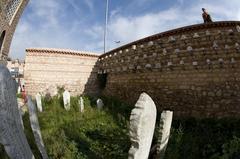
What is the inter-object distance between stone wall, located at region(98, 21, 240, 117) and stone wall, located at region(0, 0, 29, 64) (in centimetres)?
821

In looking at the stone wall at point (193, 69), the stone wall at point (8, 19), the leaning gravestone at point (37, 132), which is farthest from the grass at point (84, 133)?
the stone wall at point (8, 19)

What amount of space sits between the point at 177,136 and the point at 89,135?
8.31ft

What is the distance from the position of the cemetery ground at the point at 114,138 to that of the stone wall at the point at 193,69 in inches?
22.7

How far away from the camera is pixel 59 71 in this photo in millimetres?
16375

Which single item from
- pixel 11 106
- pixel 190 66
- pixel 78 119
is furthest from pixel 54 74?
pixel 11 106

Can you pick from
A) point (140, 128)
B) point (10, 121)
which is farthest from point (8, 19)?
point (140, 128)

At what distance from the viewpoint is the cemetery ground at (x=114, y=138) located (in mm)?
6891

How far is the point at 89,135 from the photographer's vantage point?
884cm

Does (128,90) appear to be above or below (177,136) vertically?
above

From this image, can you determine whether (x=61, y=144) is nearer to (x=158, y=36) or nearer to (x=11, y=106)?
(x=11, y=106)

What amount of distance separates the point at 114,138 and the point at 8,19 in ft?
39.3

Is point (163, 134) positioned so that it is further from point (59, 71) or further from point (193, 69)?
point (59, 71)

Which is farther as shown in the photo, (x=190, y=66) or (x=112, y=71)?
(x=112, y=71)

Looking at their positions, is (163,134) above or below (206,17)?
below
